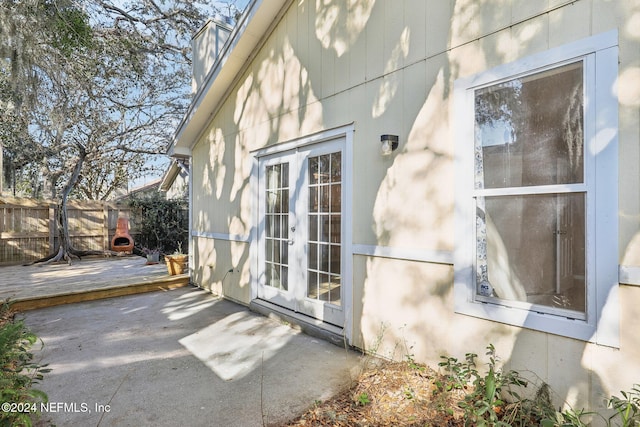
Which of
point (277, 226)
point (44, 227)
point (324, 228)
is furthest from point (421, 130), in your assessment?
point (44, 227)

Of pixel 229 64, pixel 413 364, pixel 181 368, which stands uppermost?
→ pixel 229 64

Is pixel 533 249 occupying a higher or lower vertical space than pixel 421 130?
lower

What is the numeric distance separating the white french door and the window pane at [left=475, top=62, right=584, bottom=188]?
4.80ft

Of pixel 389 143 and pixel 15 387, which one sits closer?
pixel 15 387

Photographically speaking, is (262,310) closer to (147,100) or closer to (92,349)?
(92,349)

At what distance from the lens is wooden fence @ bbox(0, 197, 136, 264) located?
773cm

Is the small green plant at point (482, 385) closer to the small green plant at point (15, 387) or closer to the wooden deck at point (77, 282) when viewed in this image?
the small green plant at point (15, 387)

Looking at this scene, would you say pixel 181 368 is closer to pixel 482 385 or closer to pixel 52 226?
pixel 482 385

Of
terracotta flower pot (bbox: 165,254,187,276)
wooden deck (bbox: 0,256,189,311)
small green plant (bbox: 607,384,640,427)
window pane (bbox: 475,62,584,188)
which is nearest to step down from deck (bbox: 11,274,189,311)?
wooden deck (bbox: 0,256,189,311)

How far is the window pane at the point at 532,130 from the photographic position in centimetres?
198

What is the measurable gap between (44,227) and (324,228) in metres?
8.24

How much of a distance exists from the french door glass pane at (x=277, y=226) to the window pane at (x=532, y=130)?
2.42m

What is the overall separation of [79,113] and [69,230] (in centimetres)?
333

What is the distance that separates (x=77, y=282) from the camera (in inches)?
221
